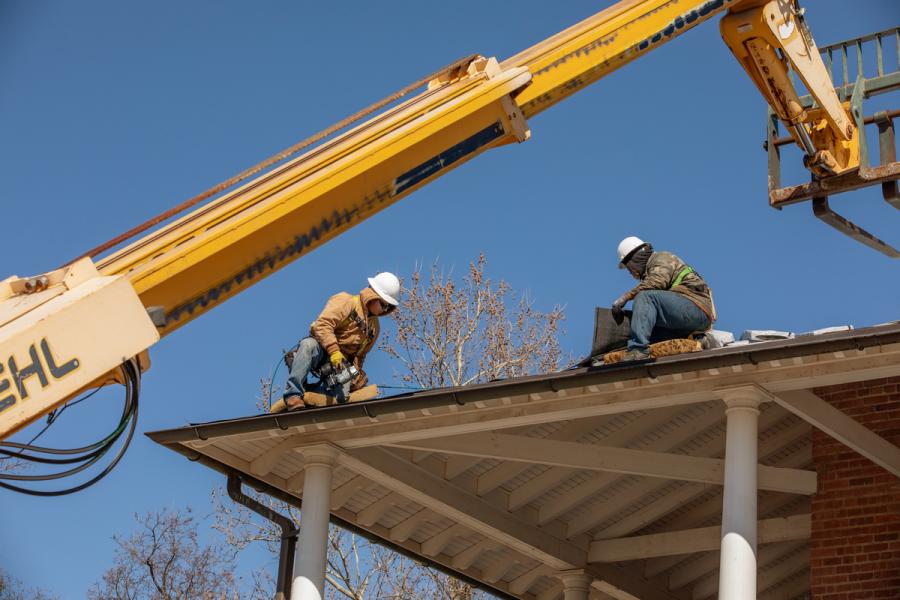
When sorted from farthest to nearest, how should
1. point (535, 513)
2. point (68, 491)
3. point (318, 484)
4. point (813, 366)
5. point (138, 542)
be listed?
point (138, 542) → point (535, 513) → point (318, 484) → point (813, 366) → point (68, 491)

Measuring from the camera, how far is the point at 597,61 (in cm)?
1230

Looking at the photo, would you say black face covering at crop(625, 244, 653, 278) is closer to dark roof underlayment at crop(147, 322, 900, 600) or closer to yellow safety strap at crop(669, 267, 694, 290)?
yellow safety strap at crop(669, 267, 694, 290)

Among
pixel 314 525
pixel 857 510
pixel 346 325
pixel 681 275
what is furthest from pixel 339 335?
pixel 857 510

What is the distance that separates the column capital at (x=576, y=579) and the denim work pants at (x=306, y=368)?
449 cm

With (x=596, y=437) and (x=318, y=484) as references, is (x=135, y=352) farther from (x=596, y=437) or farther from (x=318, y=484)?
(x=596, y=437)

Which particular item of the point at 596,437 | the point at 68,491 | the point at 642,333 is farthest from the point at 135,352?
the point at 596,437

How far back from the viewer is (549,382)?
1238 centimetres

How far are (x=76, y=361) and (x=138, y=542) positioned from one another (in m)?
23.7

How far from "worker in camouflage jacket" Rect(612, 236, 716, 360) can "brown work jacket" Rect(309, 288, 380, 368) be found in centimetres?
241

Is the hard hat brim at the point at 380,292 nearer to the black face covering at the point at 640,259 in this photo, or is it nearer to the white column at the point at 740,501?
the black face covering at the point at 640,259

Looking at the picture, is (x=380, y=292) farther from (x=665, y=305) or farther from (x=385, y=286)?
(x=665, y=305)

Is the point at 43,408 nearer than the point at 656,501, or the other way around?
the point at 43,408

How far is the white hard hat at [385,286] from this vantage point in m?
13.5

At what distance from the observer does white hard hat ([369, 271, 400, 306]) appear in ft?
44.4
